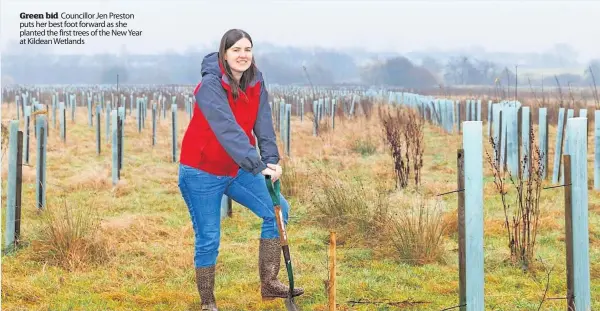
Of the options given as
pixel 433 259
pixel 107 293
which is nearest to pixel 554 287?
pixel 433 259

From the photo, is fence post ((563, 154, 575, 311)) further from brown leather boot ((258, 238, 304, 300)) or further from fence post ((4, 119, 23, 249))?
fence post ((4, 119, 23, 249))

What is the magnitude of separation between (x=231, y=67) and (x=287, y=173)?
503 cm

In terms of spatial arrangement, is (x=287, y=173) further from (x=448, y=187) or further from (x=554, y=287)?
(x=554, y=287)

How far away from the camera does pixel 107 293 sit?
16.6 ft

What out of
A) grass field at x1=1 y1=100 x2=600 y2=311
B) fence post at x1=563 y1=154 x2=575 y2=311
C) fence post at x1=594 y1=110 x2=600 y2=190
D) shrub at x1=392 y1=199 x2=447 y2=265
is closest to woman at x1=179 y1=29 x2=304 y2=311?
grass field at x1=1 y1=100 x2=600 y2=311

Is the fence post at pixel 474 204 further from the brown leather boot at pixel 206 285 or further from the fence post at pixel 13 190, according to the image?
the fence post at pixel 13 190

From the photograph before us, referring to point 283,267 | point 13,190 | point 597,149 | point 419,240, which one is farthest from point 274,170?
point 597,149

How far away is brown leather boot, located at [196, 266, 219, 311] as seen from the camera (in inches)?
170

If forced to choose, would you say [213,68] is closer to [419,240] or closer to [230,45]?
[230,45]

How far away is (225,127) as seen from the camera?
3953 mm

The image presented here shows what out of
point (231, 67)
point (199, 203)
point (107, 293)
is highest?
point (231, 67)

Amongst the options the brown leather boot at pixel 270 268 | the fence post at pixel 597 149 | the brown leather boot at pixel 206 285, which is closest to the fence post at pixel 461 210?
the brown leather boot at pixel 270 268

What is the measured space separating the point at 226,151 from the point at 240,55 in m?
0.47

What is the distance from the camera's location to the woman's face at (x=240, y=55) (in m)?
4.03
